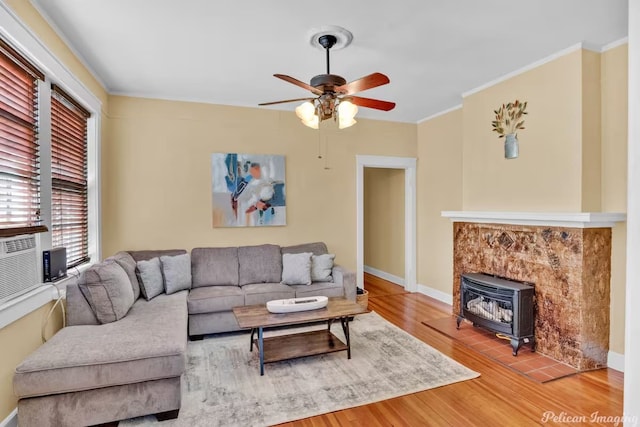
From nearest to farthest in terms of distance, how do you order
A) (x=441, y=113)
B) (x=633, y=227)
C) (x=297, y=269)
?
(x=633, y=227)
(x=297, y=269)
(x=441, y=113)

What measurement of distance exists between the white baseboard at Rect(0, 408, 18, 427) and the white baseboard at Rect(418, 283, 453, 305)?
468 cm

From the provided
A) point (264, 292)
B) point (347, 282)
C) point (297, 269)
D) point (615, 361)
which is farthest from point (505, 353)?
point (264, 292)

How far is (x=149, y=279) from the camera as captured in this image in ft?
11.6

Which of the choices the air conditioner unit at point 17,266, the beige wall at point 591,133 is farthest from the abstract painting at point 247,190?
the beige wall at point 591,133

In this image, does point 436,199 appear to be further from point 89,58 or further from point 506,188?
point 89,58

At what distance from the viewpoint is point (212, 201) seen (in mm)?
4527

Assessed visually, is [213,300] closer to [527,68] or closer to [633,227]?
[633,227]

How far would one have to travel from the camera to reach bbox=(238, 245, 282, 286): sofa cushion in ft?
14.0

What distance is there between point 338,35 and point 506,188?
2.39m

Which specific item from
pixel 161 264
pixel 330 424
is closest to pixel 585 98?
pixel 330 424

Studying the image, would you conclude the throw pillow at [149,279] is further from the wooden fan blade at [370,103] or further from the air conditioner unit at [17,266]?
the wooden fan blade at [370,103]

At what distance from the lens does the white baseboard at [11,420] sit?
6.86ft

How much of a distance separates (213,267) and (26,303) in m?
2.01

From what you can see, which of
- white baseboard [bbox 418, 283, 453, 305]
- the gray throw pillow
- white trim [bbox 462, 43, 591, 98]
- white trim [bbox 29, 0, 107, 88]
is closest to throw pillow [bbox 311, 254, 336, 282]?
the gray throw pillow
